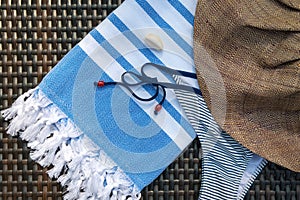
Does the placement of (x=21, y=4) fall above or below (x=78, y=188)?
above

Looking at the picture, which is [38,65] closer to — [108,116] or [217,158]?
[108,116]

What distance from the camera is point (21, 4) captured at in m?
0.63

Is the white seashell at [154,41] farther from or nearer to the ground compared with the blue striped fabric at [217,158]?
farther from the ground

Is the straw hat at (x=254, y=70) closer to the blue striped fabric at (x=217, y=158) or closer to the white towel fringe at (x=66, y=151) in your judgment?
the blue striped fabric at (x=217, y=158)

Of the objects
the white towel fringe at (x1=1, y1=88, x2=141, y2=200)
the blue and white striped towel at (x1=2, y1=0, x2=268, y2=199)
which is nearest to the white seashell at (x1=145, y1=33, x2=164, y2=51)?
the blue and white striped towel at (x1=2, y1=0, x2=268, y2=199)

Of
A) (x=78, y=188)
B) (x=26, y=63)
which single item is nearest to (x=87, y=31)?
(x=26, y=63)

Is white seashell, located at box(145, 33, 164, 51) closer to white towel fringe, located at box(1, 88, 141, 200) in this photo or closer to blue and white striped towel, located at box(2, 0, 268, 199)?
blue and white striped towel, located at box(2, 0, 268, 199)

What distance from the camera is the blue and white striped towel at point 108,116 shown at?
0.62 metres

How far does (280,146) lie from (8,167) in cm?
33

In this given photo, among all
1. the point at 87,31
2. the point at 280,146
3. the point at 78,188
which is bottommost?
the point at 280,146

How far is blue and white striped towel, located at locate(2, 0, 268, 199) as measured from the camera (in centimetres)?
62

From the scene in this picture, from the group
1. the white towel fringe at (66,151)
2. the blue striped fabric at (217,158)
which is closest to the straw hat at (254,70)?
the blue striped fabric at (217,158)

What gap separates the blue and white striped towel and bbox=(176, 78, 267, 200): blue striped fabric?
11 millimetres

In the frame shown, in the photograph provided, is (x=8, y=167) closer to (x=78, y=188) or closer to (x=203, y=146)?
(x=78, y=188)
